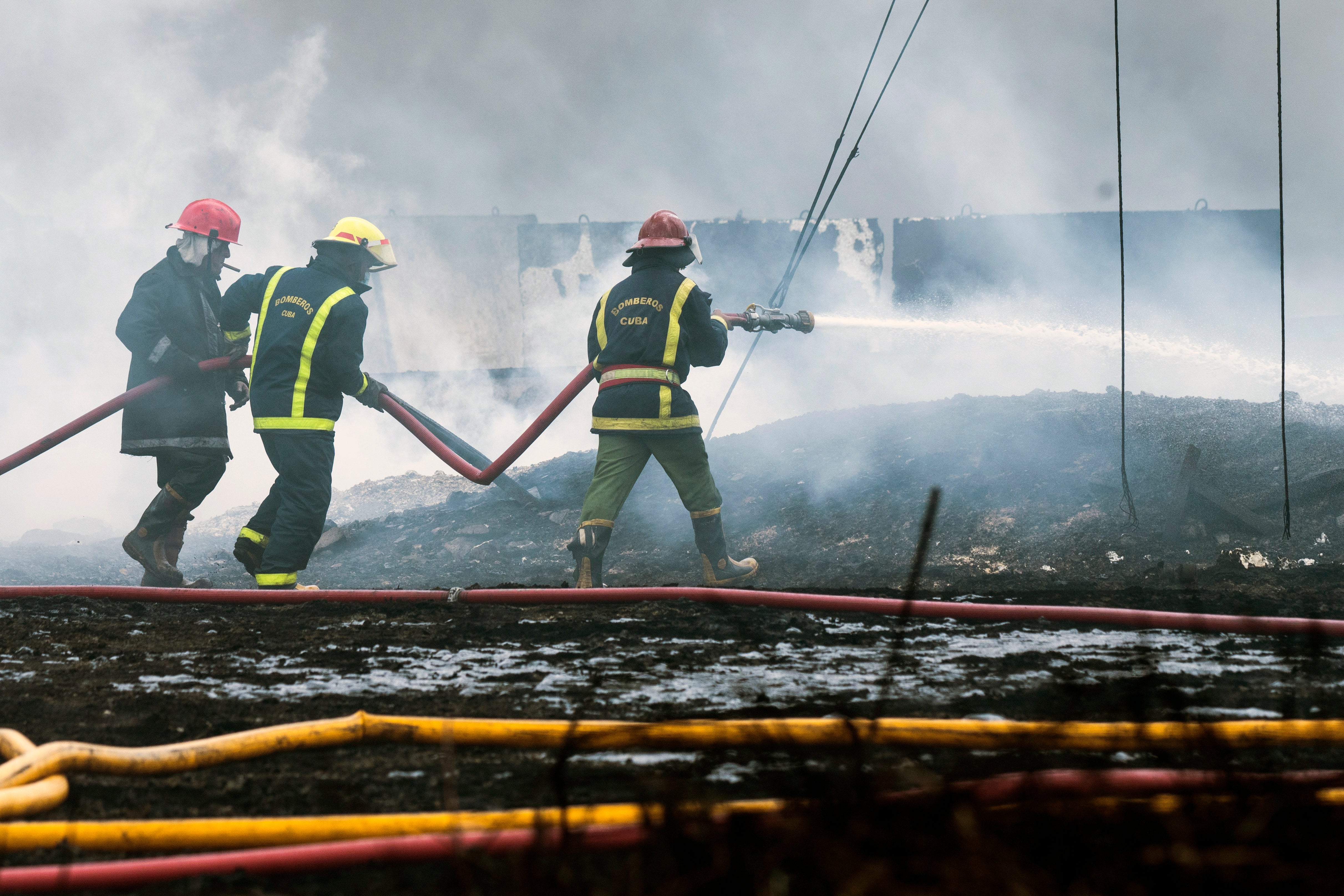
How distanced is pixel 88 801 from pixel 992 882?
1560 mm

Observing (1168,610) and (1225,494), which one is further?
(1225,494)

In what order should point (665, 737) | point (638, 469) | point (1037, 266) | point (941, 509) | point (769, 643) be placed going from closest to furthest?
1. point (665, 737)
2. point (769, 643)
3. point (638, 469)
4. point (941, 509)
5. point (1037, 266)

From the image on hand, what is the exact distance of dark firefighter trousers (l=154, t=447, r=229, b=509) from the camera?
16.3ft

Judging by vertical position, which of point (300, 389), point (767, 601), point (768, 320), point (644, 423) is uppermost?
Answer: point (768, 320)

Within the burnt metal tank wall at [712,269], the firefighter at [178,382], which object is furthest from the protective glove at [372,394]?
the burnt metal tank wall at [712,269]

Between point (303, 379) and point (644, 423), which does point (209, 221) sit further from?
point (644, 423)

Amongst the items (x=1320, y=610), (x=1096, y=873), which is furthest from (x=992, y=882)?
(x=1320, y=610)

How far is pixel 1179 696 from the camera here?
2051 mm

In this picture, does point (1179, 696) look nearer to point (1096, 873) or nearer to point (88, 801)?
point (1096, 873)

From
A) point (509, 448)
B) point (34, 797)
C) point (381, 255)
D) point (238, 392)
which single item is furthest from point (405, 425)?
point (34, 797)

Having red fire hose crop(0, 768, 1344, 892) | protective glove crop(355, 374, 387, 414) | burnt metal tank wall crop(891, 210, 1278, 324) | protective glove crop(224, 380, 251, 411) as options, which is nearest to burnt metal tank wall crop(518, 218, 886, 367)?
burnt metal tank wall crop(891, 210, 1278, 324)

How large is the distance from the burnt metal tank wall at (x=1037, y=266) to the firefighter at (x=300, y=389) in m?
9.74

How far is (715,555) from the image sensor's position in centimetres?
469

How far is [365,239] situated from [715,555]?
8.38 ft
